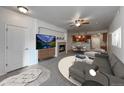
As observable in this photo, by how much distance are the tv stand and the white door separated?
1259mm

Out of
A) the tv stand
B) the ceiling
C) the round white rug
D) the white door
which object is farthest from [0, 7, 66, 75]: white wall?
the round white rug

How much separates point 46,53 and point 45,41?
798mm

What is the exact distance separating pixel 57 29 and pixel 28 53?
12.6 feet

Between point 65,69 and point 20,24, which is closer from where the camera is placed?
point 65,69

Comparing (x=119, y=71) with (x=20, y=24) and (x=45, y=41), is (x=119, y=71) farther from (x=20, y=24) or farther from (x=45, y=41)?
(x=45, y=41)

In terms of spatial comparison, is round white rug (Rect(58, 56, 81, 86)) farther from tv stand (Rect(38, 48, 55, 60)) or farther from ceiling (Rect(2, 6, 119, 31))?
ceiling (Rect(2, 6, 119, 31))

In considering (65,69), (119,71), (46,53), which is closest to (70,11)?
(65,69)

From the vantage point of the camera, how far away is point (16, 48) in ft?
14.4

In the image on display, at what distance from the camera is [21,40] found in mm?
4660

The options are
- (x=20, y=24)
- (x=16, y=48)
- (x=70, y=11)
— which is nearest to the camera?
(x=70, y=11)
